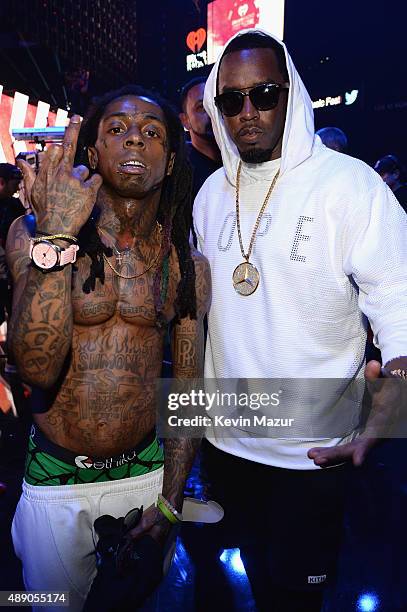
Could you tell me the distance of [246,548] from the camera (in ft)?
7.02

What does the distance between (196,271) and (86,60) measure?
1337cm

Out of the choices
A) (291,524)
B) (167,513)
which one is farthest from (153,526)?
(291,524)

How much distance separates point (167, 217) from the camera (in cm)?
213

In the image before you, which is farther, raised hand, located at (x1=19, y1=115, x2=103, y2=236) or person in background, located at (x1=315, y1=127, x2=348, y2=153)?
person in background, located at (x1=315, y1=127, x2=348, y2=153)

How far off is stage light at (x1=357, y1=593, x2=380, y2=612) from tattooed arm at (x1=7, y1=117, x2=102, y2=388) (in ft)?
7.37

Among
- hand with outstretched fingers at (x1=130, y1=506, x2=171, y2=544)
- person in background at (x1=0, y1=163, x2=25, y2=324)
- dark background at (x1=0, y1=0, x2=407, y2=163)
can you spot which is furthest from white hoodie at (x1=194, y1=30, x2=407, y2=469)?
dark background at (x1=0, y1=0, x2=407, y2=163)

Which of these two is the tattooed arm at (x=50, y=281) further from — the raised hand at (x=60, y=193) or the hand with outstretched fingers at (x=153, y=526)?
the hand with outstretched fingers at (x=153, y=526)

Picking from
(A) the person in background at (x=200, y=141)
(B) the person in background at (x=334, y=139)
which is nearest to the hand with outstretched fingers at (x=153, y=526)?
(A) the person in background at (x=200, y=141)

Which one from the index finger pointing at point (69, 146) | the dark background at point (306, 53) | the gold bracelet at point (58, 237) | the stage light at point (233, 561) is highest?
the dark background at point (306, 53)

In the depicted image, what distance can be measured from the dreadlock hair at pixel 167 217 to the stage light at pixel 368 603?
1978 millimetres

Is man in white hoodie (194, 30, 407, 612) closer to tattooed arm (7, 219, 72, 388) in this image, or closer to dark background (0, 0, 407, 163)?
tattooed arm (7, 219, 72, 388)

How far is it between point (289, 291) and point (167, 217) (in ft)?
2.10

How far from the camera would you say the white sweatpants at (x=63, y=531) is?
5.80 feet

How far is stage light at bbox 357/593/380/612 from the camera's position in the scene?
8.81 feet
